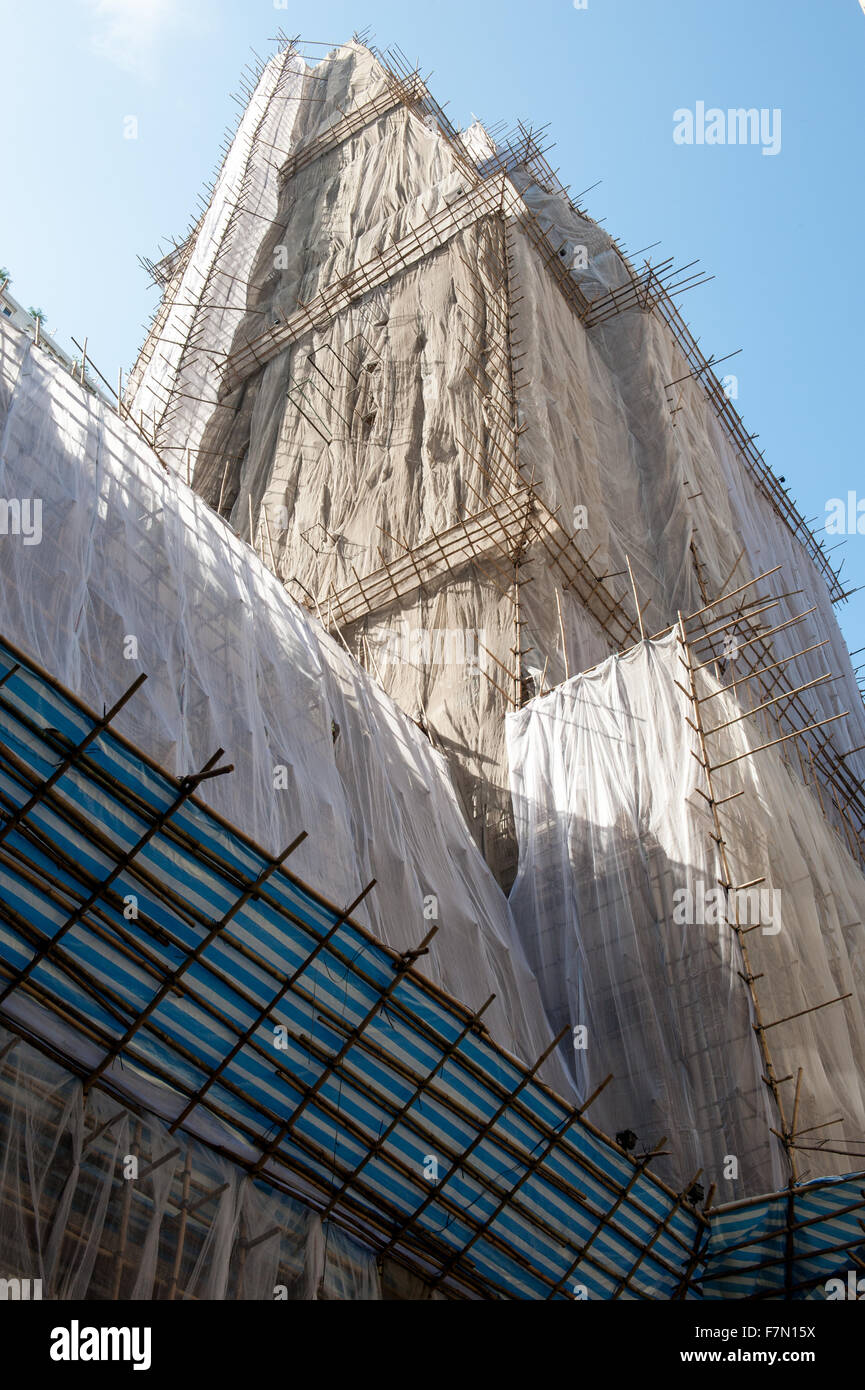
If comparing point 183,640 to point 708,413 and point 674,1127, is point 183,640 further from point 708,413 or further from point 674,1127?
point 708,413

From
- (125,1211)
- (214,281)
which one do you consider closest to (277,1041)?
(125,1211)

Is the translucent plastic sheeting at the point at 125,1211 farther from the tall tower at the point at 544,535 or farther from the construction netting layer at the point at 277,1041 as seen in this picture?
the tall tower at the point at 544,535

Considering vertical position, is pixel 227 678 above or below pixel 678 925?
above

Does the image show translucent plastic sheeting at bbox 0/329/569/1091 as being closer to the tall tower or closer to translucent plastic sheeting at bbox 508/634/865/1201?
translucent plastic sheeting at bbox 508/634/865/1201

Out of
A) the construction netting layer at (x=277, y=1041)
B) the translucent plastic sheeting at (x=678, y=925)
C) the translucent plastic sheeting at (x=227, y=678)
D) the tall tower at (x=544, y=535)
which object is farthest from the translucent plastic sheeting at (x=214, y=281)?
the construction netting layer at (x=277, y=1041)

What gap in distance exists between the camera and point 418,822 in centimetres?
1400

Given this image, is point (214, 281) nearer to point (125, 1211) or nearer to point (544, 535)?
point (544, 535)

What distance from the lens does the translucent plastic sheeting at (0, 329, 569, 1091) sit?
10.9 metres

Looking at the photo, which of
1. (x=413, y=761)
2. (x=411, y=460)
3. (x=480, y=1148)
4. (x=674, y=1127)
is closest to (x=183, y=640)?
(x=413, y=761)

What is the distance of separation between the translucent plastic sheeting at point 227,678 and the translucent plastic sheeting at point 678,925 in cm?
70

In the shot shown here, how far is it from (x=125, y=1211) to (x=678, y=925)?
6.64 meters

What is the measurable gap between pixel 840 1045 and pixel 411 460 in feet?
37.8

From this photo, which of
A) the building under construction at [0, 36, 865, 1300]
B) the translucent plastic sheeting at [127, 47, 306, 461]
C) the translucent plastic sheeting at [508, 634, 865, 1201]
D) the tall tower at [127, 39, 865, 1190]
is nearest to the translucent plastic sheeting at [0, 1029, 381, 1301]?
the building under construction at [0, 36, 865, 1300]
